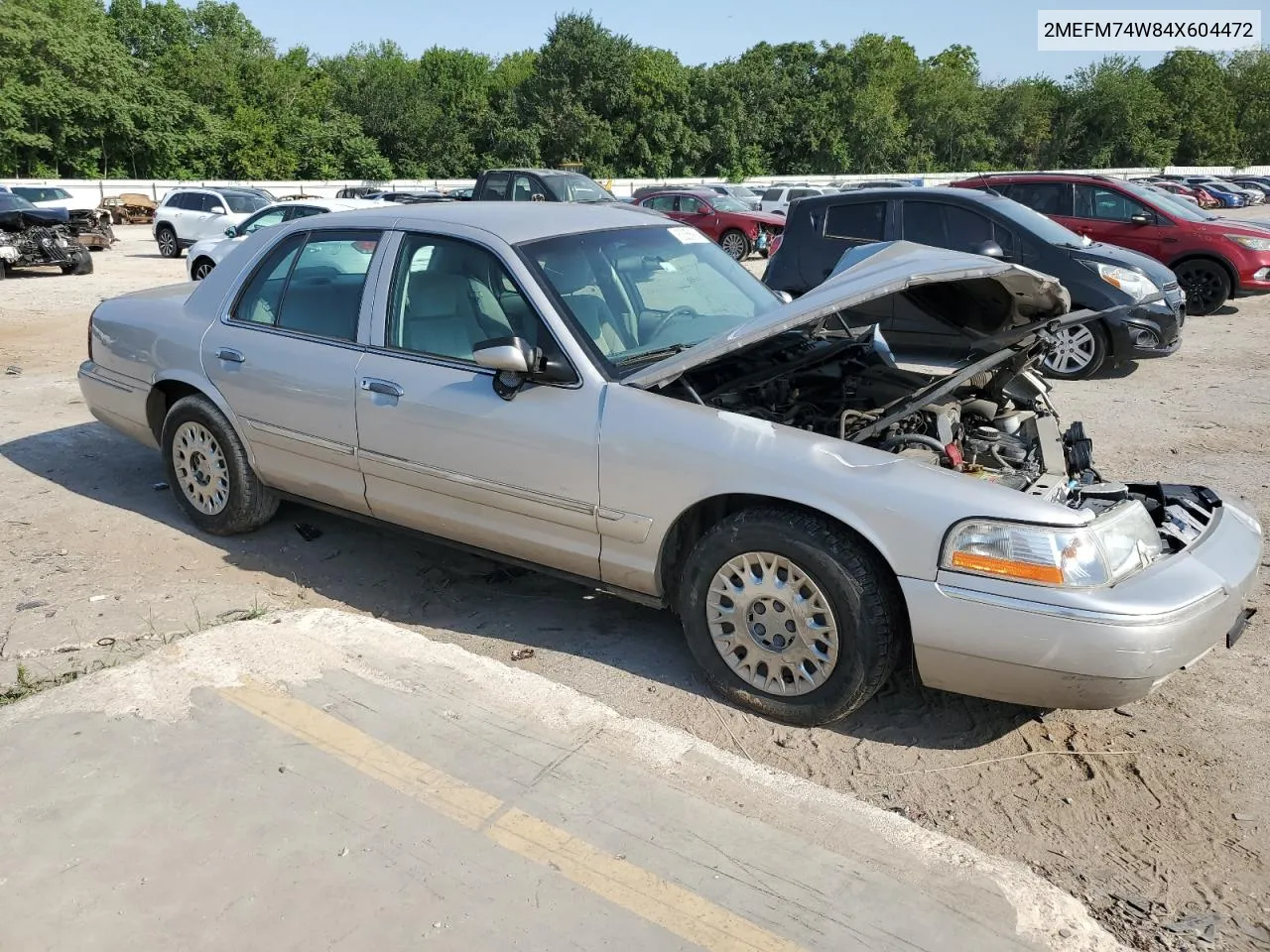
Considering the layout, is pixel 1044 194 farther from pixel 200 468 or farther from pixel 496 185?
pixel 200 468

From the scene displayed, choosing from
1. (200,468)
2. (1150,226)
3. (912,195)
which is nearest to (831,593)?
(200,468)

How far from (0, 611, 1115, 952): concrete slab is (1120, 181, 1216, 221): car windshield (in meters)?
12.1

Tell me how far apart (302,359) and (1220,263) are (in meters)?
12.5

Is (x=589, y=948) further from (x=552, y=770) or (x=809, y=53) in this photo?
(x=809, y=53)

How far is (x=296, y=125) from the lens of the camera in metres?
58.1

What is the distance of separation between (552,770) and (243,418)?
2.65m

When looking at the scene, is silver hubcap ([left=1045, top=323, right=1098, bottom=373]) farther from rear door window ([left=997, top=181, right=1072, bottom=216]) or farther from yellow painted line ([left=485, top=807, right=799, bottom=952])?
yellow painted line ([left=485, top=807, right=799, bottom=952])

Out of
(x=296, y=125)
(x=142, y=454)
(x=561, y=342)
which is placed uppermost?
(x=296, y=125)

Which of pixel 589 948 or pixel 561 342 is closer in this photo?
pixel 589 948

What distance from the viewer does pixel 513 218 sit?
4.41 meters

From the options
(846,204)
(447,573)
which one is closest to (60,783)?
(447,573)

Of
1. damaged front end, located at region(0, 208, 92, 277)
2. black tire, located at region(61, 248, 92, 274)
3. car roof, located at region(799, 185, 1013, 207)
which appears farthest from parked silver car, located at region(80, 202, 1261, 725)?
black tire, located at region(61, 248, 92, 274)

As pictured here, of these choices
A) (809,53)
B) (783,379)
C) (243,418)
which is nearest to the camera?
(783,379)

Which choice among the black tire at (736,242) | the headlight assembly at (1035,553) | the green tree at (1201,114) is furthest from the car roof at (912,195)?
the green tree at (1201,114)
